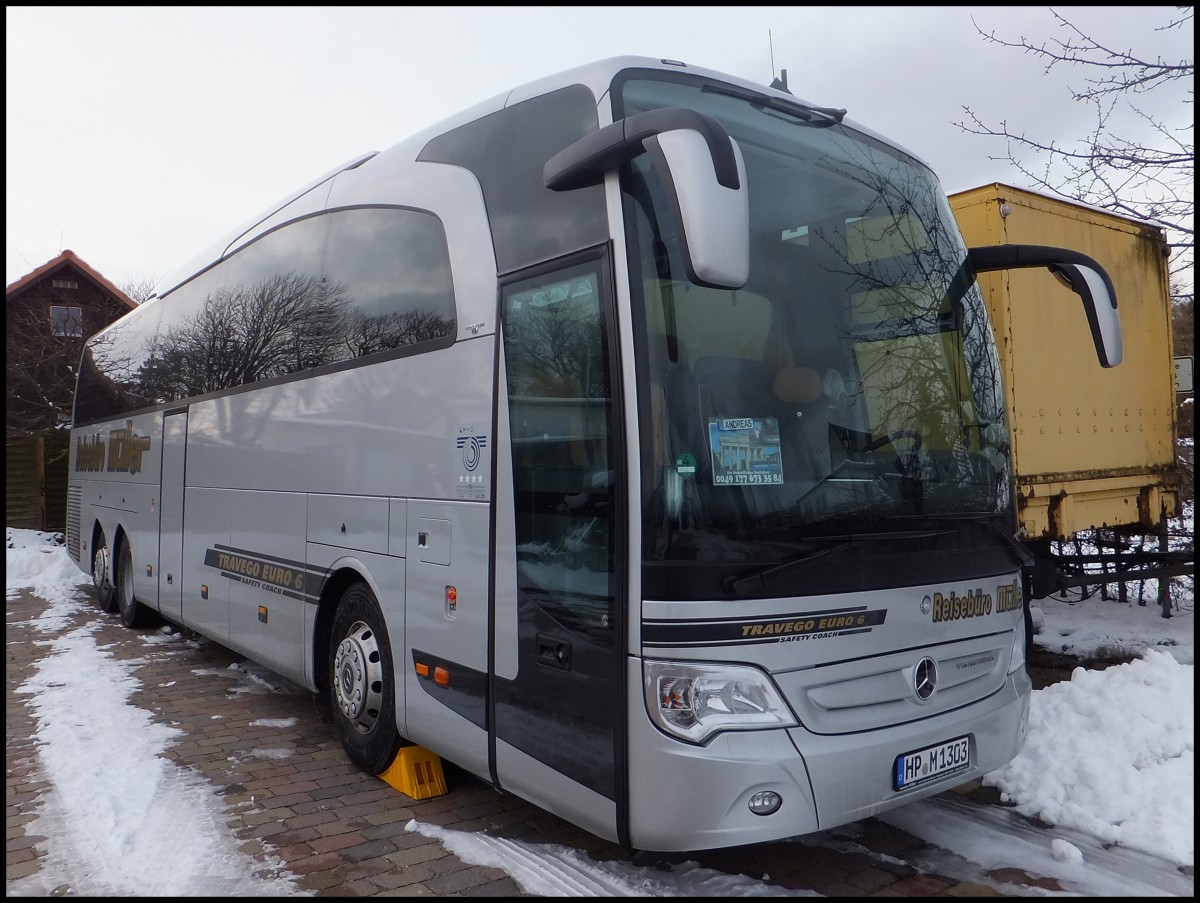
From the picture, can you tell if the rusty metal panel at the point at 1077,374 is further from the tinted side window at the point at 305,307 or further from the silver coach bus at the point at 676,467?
the tinted side window at the point at 305,307

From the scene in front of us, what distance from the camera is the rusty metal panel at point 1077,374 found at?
7133 millimetres

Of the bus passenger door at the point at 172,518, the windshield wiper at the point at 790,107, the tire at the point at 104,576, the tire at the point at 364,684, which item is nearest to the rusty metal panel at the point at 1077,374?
the windshield wiper at the point at 790,107

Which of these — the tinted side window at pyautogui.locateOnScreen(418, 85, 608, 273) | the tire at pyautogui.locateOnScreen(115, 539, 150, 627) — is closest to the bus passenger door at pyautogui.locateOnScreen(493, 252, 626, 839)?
the tinted side window at pyautogui.locateOnScreen(418, 85, 608, 273)

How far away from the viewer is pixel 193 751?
19.5ft

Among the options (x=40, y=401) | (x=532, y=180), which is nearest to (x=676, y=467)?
(x=532, y=180)

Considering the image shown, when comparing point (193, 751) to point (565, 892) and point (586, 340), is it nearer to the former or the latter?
point (565, 892)

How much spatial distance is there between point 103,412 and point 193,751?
7.53m

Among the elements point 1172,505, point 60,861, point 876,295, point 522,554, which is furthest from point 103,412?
point 1172,505

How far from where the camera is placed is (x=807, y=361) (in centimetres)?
384

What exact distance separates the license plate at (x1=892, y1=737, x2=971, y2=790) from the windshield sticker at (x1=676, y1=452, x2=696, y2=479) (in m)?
1.43

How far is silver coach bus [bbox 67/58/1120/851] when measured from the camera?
344cm

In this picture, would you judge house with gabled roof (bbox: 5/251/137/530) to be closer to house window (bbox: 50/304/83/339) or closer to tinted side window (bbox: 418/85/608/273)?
house window (bbox: 50/304/83/339)

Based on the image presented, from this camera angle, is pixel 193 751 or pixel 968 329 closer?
pixel 968 329

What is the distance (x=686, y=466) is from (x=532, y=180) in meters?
1.61
